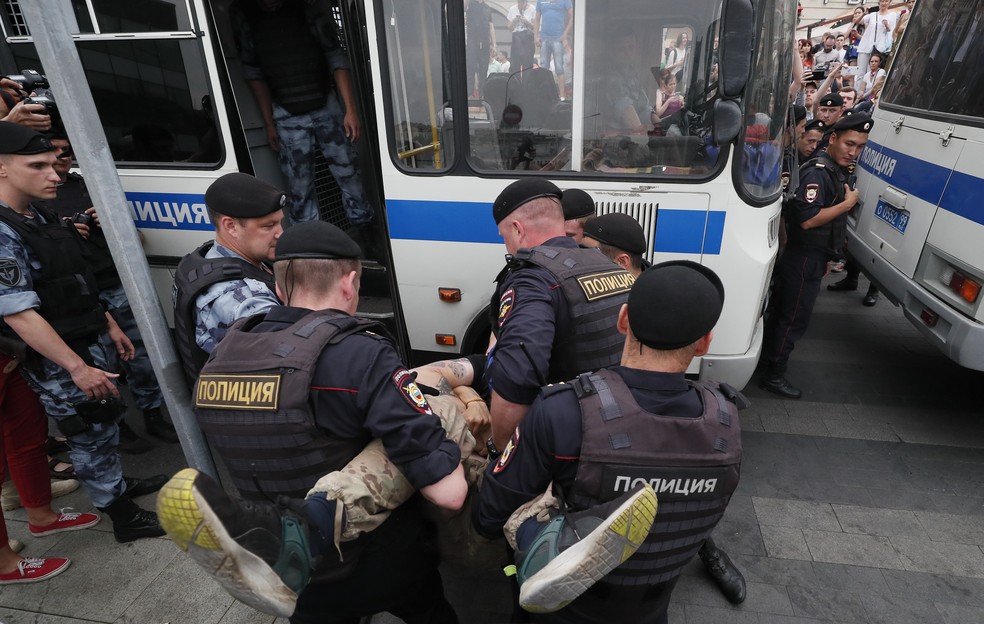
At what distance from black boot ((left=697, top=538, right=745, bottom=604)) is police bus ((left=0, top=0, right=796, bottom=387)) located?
3.22ft

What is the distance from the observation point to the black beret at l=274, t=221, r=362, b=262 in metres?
1.63

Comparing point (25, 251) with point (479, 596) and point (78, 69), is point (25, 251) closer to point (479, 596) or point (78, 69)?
point (78, 69)

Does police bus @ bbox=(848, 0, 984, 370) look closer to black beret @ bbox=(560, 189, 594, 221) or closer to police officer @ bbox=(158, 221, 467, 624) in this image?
black beret @ bbox=(560, 189, 594, 221)

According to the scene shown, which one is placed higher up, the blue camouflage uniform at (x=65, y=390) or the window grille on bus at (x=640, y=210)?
the window grille on bus at (x=640, y=210)

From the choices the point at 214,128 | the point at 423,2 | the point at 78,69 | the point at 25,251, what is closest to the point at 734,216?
the point at 423,2

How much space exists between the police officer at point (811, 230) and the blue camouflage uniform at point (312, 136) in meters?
3.21

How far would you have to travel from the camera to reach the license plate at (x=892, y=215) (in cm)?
389

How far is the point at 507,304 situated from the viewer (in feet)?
6.68

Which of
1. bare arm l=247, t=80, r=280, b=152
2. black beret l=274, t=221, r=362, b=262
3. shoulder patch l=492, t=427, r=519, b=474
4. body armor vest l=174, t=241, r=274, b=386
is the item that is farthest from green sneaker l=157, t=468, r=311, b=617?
bare arm l=247, t=80, r=280, b=152

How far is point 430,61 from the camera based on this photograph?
118 inches

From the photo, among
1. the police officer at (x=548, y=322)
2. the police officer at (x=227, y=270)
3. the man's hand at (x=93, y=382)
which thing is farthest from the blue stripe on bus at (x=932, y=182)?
the man's hand at (x=93, y=382)

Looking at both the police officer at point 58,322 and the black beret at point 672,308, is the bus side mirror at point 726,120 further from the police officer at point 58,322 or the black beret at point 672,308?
the police officer at point 58,322

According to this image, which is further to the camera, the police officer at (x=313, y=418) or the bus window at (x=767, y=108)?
the bus window at (x=767, y=108)

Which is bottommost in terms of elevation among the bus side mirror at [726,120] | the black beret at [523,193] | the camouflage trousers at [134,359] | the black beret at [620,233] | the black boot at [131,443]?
the black boot at [131,443]
